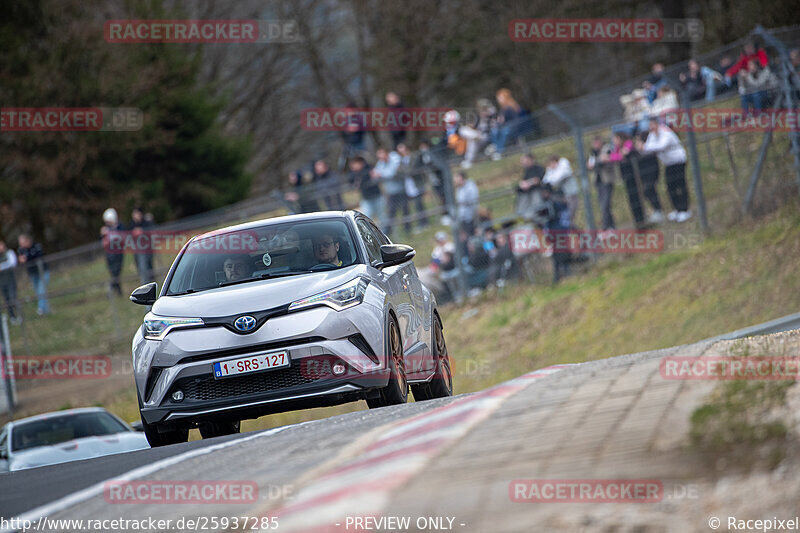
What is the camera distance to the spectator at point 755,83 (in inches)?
723

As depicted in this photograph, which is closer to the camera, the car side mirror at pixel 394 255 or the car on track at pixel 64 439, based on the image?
the car side mirror at pixel 394 255

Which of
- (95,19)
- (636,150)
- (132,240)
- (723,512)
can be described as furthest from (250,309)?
(95,19)

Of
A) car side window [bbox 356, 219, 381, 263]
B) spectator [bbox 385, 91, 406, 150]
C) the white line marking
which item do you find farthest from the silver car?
spectator [bbox 385, 91, 406, 150]

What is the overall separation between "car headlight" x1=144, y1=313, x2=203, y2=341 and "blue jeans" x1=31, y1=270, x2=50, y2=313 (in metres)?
17.8

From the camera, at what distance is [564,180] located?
20688mm

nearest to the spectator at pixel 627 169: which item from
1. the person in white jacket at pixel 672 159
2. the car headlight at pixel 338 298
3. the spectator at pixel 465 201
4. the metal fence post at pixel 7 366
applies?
the person in white jacket at pixel 672 159

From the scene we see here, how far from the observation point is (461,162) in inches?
877

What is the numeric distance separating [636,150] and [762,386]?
15136 millimetres

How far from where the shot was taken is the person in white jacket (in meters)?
19.2

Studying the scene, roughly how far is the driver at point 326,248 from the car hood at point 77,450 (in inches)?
216

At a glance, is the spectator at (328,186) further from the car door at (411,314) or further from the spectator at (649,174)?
the car door at (411,314)

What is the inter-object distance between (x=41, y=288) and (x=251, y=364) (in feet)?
62.0

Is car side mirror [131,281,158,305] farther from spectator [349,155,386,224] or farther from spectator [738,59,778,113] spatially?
spectator [349,155,386,224]

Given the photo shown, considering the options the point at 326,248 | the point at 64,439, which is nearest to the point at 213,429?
the point at 326,248
